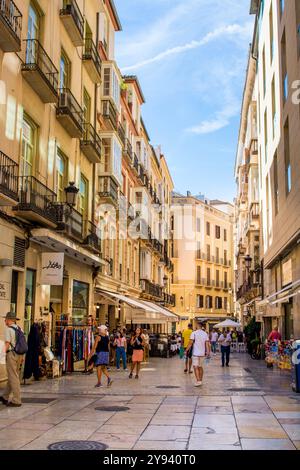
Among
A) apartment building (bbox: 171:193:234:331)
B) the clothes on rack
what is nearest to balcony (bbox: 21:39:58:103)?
the clothes on rack

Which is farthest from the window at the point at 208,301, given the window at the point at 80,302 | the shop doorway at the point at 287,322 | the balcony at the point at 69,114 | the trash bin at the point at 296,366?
the trash bin at the point at 296,366

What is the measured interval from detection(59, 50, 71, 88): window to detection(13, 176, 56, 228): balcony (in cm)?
507

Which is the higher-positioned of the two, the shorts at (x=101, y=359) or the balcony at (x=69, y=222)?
the balcony at (x=69, y=222)

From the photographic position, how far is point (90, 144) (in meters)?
22.6

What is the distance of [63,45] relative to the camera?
65.8ft

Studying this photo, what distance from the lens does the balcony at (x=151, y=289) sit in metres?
39.4

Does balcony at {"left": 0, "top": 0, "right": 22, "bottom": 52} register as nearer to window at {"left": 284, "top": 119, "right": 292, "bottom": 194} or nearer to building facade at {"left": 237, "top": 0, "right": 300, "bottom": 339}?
building facade at {"left": 237, "top": 0, "right": 300, "bottom": 339}

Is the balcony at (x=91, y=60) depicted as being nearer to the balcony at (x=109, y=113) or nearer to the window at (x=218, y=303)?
the balcony at (x=109, y=113)

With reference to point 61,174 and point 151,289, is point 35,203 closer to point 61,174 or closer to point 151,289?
point 61,174

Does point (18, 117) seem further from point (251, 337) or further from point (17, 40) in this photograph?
point (251, 337)

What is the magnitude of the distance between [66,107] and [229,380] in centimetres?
1032

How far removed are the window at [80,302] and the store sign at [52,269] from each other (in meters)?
4.93

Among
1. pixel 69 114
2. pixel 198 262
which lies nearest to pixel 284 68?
pixel 69 114

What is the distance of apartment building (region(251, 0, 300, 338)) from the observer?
19.1 meters
